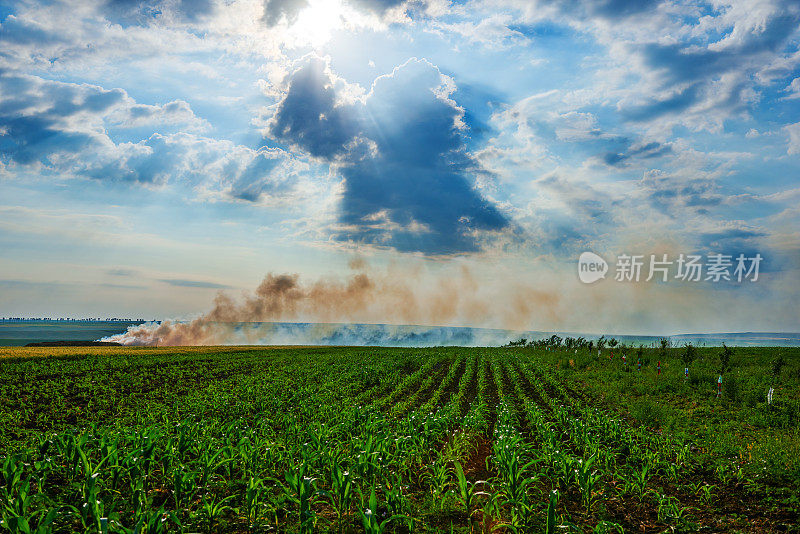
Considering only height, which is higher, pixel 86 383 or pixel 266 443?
pixel 266 443

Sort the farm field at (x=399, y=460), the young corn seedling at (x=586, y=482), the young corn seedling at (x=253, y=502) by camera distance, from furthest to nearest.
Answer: the young corn seedling at (x=586, y=482), the farm field at (x=399, y=460), the young corn seedling at (x=253, y=502)

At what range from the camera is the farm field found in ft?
20.9

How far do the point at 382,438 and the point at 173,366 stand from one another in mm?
29566

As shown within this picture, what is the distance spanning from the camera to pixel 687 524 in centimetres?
687

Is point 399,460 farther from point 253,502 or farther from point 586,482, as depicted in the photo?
point 586,482

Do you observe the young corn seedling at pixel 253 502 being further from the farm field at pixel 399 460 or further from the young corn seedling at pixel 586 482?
the young corn seedling at pixel 586 482

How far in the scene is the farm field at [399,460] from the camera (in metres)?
6.36

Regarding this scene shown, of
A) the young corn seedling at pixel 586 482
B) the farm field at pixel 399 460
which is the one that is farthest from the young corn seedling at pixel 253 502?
the young corn seedling at pixel 586 482

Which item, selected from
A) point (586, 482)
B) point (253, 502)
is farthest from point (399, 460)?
point (586, 482)

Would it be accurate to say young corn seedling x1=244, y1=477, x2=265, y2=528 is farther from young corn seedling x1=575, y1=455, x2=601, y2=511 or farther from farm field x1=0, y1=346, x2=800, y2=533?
young corn seedling x1=575, y1=455, x2=601, y2=511

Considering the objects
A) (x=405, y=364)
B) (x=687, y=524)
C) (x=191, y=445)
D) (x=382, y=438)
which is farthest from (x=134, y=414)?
(x=405, y=364)

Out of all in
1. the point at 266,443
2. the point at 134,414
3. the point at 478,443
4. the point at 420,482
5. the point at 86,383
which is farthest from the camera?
the point at 86,383

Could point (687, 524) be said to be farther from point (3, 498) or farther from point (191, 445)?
point (3, 498)

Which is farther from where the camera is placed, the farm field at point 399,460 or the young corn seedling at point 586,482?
the young corn seedling at point 586,482
